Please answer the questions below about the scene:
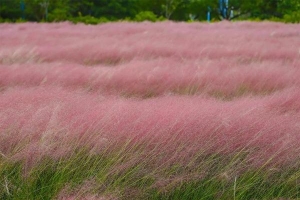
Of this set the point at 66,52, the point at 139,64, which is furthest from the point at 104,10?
the point at 139,64

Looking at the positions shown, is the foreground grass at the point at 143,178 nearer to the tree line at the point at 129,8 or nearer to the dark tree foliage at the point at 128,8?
the tree line at the point at 129,8

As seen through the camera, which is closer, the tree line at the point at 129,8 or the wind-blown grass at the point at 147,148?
the wind-blown grass at the point at 147,148

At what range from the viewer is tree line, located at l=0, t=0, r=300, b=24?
81.7 feet

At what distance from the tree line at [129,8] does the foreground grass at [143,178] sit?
74.1 ft

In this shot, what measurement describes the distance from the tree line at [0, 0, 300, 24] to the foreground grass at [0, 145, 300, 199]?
74.1ft

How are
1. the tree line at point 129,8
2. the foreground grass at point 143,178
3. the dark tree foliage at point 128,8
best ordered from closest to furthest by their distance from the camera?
the foreground grass at point 143,178 < the tree line at point 129,8 < the dark tree foliage at point 128,8

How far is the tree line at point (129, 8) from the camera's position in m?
24.9

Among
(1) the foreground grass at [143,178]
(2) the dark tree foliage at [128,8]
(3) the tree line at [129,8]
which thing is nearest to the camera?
(1) the foreground grass at [143,178]

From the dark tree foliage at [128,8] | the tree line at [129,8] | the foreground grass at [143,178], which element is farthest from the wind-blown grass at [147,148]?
the dark tree foliage at [128,8]

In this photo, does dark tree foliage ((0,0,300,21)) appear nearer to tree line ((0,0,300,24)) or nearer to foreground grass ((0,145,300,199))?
tree line ((0,0,300,24))

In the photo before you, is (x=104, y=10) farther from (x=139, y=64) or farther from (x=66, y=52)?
(x=139, y=64)

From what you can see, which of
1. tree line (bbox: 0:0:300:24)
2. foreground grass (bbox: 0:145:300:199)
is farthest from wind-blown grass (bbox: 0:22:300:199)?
tree line (bbox: 0:0:300:24)

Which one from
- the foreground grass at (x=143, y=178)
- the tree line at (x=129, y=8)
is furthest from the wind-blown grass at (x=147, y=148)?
the tree line at (x=129, y=8)

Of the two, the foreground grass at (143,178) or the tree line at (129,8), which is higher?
the foreground grass at (143,178)
